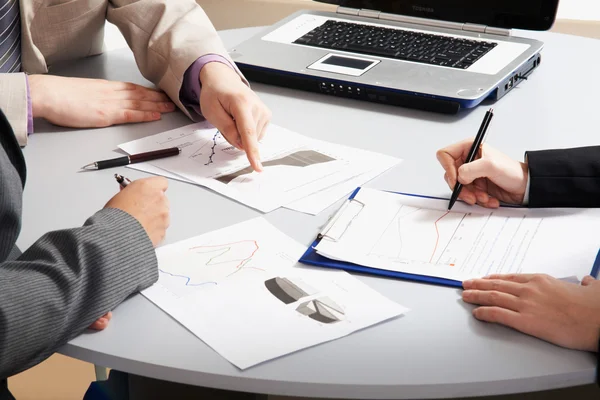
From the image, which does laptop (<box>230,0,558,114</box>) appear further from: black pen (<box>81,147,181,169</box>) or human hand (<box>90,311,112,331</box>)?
human hand (<box>90,311,112,331</box>)

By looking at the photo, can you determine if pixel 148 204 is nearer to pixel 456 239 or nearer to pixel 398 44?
pixel 456 239

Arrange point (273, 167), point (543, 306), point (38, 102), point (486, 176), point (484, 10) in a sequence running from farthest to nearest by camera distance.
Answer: point (484, 10) → point (38, 102) → point (273, 167) → point (486, 176) → point (543, 306)

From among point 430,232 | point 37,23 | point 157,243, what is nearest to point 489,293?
point 430,232

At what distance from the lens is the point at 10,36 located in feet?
4.32

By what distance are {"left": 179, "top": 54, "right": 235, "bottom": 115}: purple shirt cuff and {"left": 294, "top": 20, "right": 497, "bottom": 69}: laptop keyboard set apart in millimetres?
234

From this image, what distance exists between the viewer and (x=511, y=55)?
4.42 feet

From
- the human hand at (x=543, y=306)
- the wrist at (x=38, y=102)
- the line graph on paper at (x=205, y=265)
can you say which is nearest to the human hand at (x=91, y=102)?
the wrist at (x=38, y=102)

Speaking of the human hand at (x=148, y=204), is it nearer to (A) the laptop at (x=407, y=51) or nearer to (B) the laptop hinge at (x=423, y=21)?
(A) the laptop at (x=407, y=51)

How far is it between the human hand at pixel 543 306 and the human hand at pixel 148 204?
1.18ft

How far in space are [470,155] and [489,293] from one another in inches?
10.4

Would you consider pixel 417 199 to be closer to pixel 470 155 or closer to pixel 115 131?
pixel 470 155

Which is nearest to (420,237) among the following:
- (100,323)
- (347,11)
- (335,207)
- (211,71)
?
(335,207)

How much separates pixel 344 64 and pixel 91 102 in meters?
0.45

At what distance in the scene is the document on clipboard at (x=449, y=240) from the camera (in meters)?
0.83
